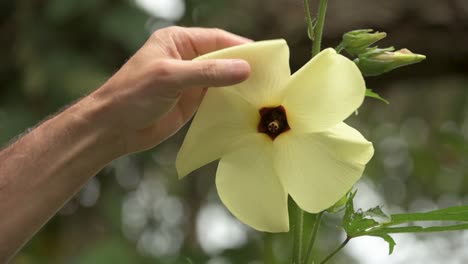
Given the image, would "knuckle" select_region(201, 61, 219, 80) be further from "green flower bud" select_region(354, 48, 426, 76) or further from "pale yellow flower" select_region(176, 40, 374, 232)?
"green flower bud" select_region(354, 48, 426, 76)

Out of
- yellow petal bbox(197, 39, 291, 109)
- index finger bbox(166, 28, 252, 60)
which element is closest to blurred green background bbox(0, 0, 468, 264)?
index finger bbox(166, 28, 252, 60)

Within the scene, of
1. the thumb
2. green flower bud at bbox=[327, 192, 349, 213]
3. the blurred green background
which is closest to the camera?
the thumb

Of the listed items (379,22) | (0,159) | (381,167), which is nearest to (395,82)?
(379,22)

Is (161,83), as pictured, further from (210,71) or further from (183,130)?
(183,130)

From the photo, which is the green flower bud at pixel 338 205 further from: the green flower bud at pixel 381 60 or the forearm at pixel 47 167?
the forearm at pixel 47 167

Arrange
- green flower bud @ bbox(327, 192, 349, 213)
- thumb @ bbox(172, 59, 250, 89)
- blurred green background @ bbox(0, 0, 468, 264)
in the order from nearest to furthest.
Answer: thumb @ bbox(172, 59, 250, 89) → green flower bud @ bbox(327, 192, 349, 213) → blurred green background @ bbox(0, 0, 468, 264)

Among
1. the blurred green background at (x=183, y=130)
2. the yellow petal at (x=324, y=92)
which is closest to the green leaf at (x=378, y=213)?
the yellow petal at (x=324, y=92)
